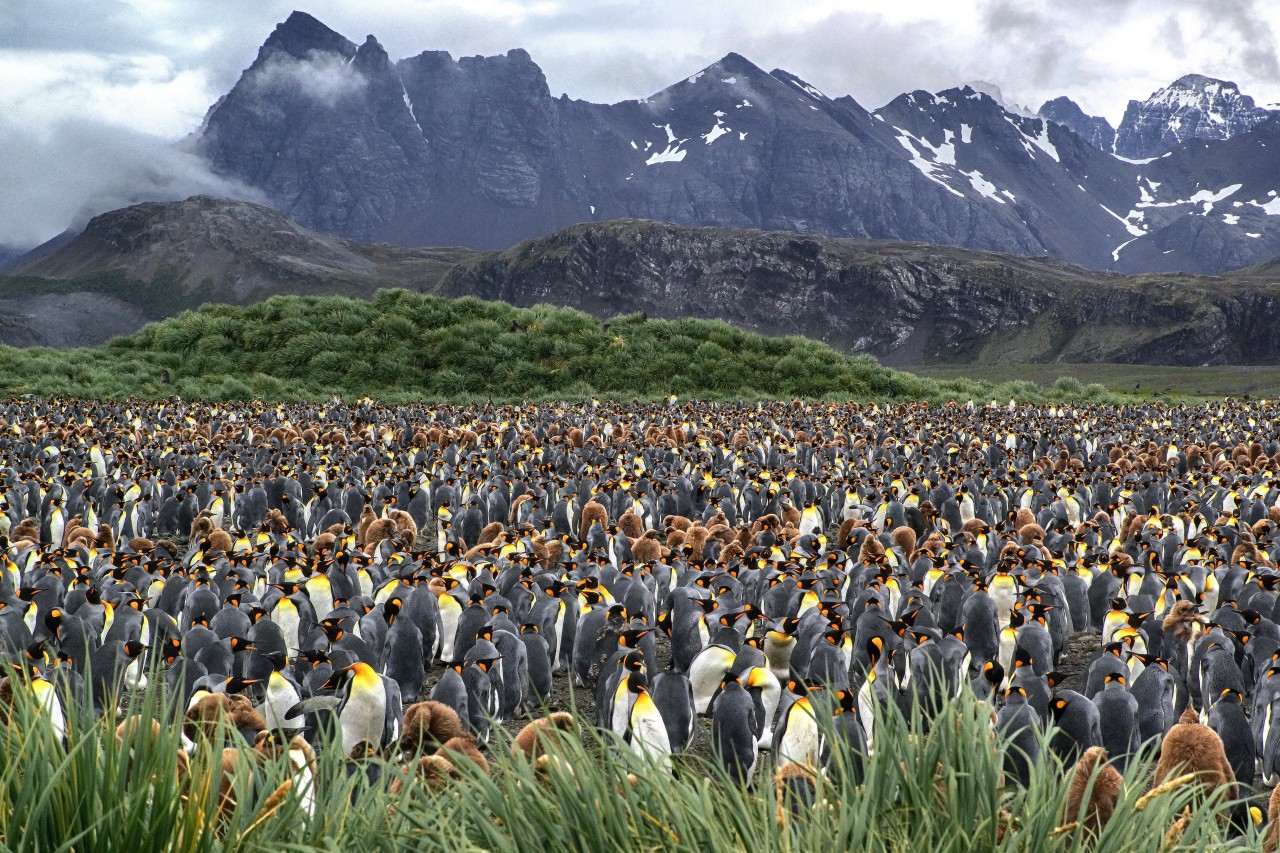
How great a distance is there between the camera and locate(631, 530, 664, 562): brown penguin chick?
1062cm

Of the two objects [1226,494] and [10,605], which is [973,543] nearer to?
[1226,494]

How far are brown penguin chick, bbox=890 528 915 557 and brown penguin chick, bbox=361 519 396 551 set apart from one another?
543 centimetres

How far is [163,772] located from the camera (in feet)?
10.1

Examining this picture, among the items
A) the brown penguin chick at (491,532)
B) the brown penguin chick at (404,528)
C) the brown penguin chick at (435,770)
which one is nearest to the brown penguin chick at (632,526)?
the brown penguin chick at (491,532)

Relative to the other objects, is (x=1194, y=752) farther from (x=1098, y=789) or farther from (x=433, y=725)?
(x=433, y=725)

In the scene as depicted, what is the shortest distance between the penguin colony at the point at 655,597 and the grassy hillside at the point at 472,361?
1518 centimetres

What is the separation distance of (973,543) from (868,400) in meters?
22.6

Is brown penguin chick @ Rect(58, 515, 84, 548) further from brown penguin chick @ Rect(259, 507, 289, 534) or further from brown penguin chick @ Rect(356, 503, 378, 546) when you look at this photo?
brown penguin chick @ Rect(356, 503, 378, 546)

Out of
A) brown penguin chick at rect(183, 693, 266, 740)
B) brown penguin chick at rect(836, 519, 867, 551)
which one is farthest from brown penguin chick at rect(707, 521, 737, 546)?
brown penguin chick at rect(183, 693, 266, 740)

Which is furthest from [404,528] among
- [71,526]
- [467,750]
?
[467,750]

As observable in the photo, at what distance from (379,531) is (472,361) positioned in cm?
2329

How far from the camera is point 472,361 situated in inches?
1363

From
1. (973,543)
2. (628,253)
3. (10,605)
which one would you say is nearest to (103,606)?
(10,605)

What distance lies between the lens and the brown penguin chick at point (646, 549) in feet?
34.9
